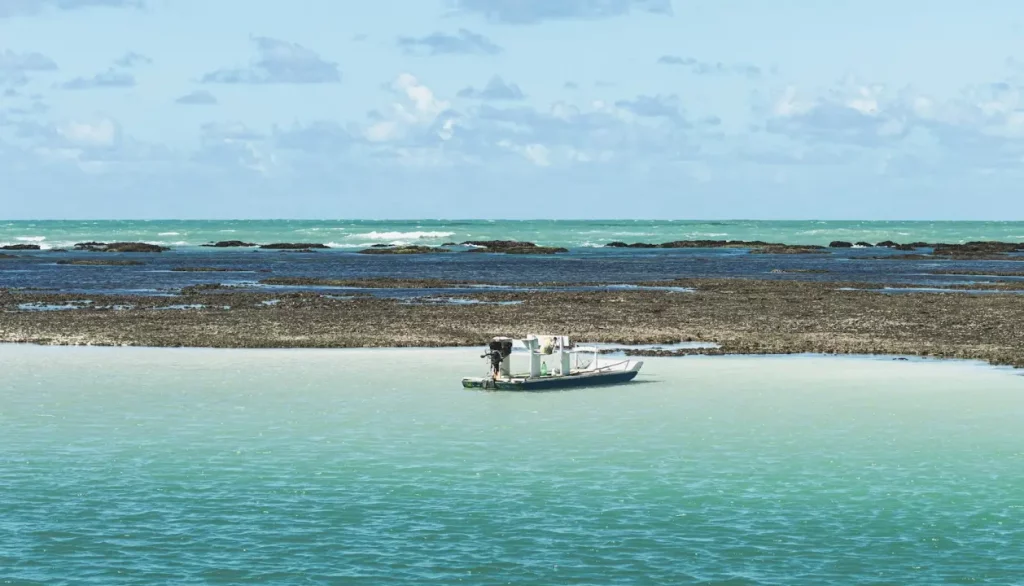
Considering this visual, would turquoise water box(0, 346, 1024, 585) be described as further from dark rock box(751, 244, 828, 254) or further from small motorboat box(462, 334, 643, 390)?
dark rock box(751, 244, 828, 254)

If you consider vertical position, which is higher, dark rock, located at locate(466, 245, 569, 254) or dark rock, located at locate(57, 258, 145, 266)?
dark rock, located at locate(466, 245, 569, 254)

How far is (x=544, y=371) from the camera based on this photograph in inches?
1417

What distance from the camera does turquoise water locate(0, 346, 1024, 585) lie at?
17500 mm

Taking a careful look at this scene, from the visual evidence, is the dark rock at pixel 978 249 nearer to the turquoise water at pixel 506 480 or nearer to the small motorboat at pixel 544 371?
the turquoise water at pixel 506 480

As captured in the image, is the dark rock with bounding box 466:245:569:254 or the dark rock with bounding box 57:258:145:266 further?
the dark rock with bounding box 466:245:569:254

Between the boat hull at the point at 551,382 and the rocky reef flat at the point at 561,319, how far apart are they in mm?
8771

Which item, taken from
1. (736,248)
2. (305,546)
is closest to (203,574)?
(305,546)

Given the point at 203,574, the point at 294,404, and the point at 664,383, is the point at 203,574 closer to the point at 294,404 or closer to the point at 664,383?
the point at 294,404

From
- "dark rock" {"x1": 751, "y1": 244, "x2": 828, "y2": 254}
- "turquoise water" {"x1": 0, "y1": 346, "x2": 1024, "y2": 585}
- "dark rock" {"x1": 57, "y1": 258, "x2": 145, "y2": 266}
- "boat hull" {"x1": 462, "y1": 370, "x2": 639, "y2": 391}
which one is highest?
"dark rock" {"x1": 751, "y1": 244, "x2": 828, "y2": 254}

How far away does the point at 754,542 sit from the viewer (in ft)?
60.8

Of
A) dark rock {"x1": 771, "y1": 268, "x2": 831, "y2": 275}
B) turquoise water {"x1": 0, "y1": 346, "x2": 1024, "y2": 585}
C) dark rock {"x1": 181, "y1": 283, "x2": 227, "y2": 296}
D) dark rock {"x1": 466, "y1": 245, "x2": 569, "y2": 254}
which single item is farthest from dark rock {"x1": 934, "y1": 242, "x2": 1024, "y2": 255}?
turquoise water {"x1": 0, "y1": 346, "x2": 1024, "y2": 585}

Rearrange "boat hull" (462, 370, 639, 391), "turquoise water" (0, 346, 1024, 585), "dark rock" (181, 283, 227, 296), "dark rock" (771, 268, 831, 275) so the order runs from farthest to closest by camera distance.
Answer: "dark rock" (771, 268, 831, 275) < "dark rock" (181, 283, 227, 296) < "boat hull" (462, 370, 639, 391) < "turquoise water" (0, 346, 1024, 585)

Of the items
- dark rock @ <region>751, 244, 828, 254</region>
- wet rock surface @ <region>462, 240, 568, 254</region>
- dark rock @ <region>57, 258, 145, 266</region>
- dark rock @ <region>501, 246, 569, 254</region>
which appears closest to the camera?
dark rock @ <region>57, 258, 145, 266</region>

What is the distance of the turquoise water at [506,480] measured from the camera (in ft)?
57.4
